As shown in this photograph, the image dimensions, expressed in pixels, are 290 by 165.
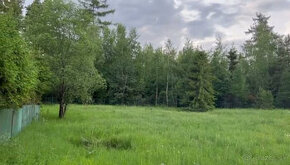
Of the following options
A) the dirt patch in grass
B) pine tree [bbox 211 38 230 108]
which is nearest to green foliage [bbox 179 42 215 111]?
pine tree [bbox 211 38 230 108]

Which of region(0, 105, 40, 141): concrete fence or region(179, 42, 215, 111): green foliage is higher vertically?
region(179, 42, 215, 111): green foliage

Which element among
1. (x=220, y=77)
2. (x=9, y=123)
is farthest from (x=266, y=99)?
(x=9, y=123)

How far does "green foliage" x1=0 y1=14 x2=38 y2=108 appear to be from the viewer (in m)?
7.64

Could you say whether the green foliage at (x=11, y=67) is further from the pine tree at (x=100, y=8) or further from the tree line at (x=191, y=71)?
the pine tree at (x=100, y=8)

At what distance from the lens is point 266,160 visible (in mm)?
8445

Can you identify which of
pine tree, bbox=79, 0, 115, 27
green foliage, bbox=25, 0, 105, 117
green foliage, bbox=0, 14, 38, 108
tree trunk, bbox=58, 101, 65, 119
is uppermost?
pine tree, bbox=79, 0, 115, 27

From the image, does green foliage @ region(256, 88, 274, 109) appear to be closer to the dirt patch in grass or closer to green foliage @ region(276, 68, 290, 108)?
green foliage @ region(276, 68, 290, 108)

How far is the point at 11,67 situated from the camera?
7.82 m

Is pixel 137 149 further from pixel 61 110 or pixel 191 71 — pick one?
pixel 191 71

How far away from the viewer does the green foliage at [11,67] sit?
7.64 meters

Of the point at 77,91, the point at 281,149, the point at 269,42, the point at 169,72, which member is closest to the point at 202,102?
the point at 169,72

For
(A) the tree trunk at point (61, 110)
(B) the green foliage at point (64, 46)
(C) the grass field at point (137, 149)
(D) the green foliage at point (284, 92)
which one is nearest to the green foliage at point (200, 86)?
(D) the green foliage at point (284, 92)

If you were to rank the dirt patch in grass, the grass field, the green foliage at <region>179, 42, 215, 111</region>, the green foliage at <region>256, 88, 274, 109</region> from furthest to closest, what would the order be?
the green foliage at <region>256, 88, 274, 109</region> → the green foliage at <region>179, 42, 215, 111</region> → the dirt patch in grass → the grass field

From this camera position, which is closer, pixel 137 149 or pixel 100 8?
pixel 137 149
